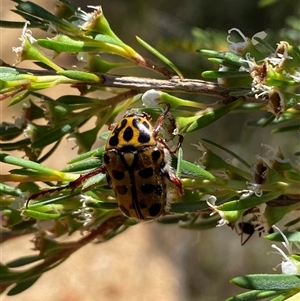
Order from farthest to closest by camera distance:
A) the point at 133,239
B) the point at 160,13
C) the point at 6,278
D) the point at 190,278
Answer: the point at 133,239
the point at 190,278
the point at 160,13
the point at 6,278

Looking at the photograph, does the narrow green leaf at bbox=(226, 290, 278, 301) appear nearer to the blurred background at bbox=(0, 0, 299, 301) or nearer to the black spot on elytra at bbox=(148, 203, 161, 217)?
the black spot on elytra at bbox=(148, 203, 161, 217)

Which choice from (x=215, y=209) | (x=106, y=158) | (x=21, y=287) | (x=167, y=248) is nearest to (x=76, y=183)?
(x=106, y=158)

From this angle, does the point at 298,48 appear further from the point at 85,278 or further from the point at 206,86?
the point at 85,278

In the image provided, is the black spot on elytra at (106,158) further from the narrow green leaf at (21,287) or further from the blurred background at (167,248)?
the blurred background at (167,248)

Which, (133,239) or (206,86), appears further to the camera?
(133,239)

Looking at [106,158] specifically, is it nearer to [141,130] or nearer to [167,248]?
[141,130]

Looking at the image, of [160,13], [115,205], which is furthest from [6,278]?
[160,13]

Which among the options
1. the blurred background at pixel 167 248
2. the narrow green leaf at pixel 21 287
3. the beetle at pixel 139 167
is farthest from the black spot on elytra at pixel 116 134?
the blurred background at pixel 167 248
